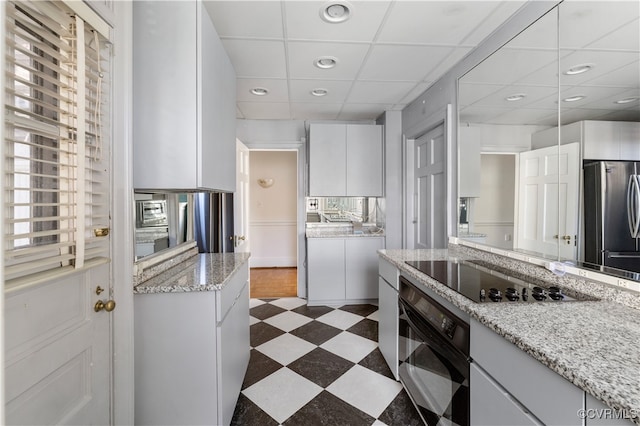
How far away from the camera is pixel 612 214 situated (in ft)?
3.93

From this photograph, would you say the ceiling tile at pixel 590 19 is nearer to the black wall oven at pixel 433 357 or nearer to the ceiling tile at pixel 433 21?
the ceiling tile at pixel 433 21

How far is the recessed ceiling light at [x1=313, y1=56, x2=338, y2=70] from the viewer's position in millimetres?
2186

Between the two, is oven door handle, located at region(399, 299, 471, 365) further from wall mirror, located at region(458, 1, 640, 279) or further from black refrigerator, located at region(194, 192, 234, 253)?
black refrigerator, located at region(194, 192, 234, 253)

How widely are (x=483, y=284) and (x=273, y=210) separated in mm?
4599

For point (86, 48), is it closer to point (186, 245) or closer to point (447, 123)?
point (186, 245)

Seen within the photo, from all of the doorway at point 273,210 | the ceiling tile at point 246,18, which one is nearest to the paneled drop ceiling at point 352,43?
the ceiling tile at point 246,18

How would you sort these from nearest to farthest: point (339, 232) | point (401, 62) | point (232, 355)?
point (232, 355), point (401, 62), point (339, 232)

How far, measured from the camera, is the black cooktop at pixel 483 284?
113 centimetres

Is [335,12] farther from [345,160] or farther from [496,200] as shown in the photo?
[345,160]

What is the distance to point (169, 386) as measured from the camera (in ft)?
4.48

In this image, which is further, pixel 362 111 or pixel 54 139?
pixel 362 111

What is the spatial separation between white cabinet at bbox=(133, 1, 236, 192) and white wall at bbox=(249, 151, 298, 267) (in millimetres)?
4078

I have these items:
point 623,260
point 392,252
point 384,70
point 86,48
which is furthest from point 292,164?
point 623,260

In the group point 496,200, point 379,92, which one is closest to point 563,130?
point 496,200
